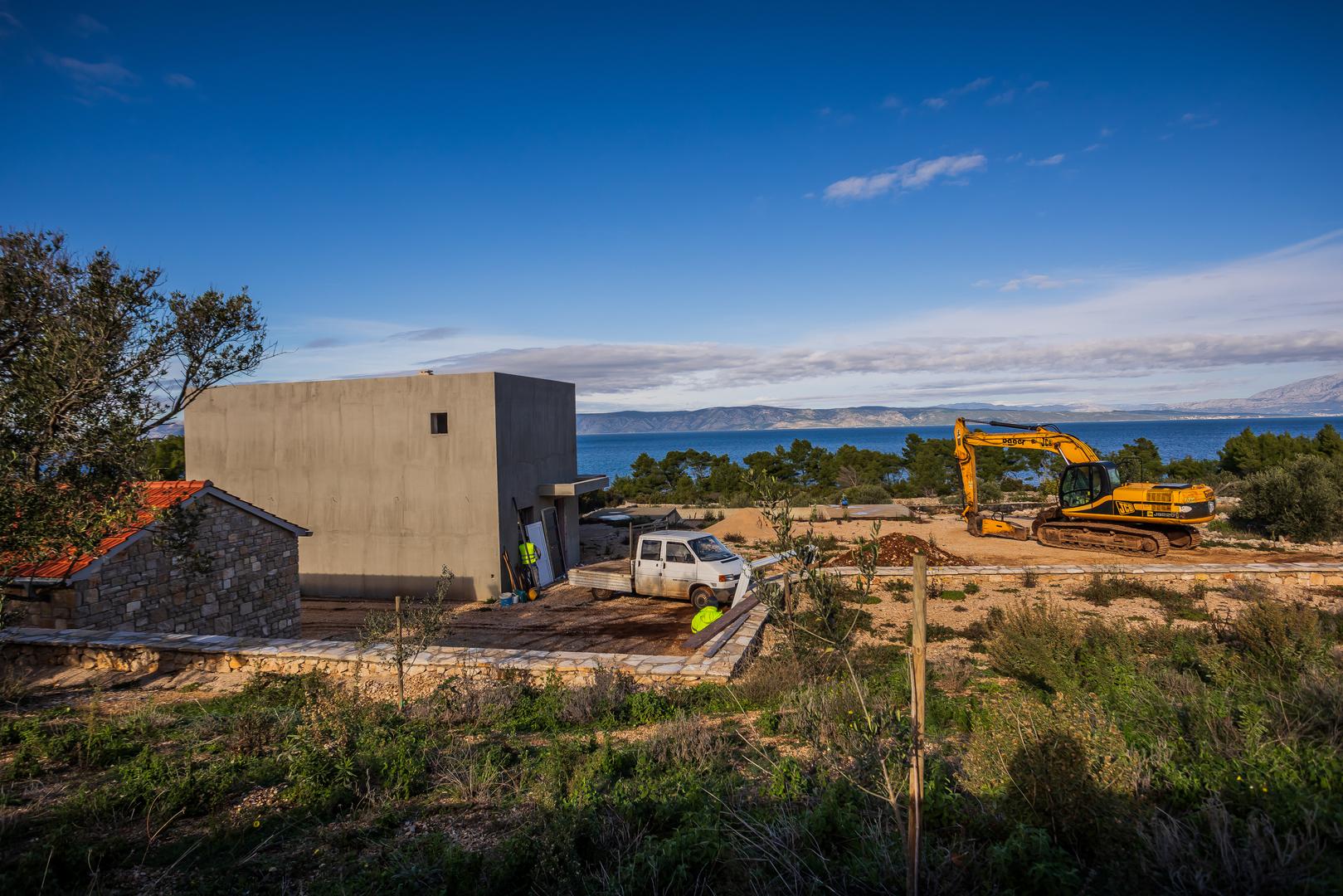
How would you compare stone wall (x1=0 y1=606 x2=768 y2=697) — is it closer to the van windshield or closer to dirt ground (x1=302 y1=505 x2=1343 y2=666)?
dirt ground (x1=302 y1=505 x2=1343 y2=666)

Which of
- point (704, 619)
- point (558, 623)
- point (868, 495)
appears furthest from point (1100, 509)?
point (868, 495)

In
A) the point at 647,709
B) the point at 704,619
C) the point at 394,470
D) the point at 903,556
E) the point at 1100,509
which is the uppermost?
the point at 394,470

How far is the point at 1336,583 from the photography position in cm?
1295

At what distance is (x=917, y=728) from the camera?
3.23m

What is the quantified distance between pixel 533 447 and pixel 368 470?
167 inches

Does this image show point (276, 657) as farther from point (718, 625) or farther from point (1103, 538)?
point (1103, 538)

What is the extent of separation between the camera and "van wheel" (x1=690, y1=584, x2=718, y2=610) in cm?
1336

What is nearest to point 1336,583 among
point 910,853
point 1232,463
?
point 910,853

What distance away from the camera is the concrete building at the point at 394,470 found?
16.7 meters

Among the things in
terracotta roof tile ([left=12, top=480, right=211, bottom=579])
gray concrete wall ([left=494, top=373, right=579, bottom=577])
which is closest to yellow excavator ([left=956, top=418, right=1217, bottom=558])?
gray concrete wall ([left=494, top=373, right=579, bottom=577])

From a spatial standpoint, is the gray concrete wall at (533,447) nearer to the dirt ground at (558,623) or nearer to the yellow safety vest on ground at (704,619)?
the dirt ground at (558,623)

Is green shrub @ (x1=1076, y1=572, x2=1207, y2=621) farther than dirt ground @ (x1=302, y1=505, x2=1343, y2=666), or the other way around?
green shrub @ (x1=1076, y1=572, x2=1207, y2=621)

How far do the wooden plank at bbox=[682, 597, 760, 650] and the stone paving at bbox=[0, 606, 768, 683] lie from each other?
1.07 metres

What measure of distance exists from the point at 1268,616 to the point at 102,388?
13.6 m
